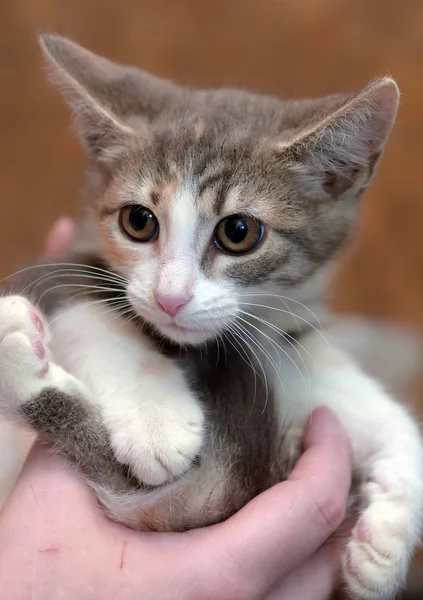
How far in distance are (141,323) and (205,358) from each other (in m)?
0.13

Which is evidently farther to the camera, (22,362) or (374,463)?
(374,463)

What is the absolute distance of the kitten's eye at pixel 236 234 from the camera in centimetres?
89

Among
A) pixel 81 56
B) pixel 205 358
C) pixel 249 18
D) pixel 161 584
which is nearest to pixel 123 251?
pixel 205 358

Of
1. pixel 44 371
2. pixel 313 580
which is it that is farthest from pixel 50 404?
pixel 313 580

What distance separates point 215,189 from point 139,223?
0.14 metres

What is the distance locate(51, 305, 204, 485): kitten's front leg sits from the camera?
2.53ft

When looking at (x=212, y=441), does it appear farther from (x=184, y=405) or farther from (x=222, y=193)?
(x=222, y=193)

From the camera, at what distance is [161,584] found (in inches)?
28.8

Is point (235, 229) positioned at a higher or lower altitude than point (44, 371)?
higher

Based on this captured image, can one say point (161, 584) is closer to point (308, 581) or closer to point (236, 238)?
point (308, 581)

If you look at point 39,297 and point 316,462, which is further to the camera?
point 39,297

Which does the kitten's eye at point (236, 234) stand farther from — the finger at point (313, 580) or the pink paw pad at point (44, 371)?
the finger at point (313, 580)

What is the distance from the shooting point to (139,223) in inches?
36.9

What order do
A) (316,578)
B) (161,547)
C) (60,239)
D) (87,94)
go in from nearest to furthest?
(161,547)
(316,578)
(87,94)
(60,239)
